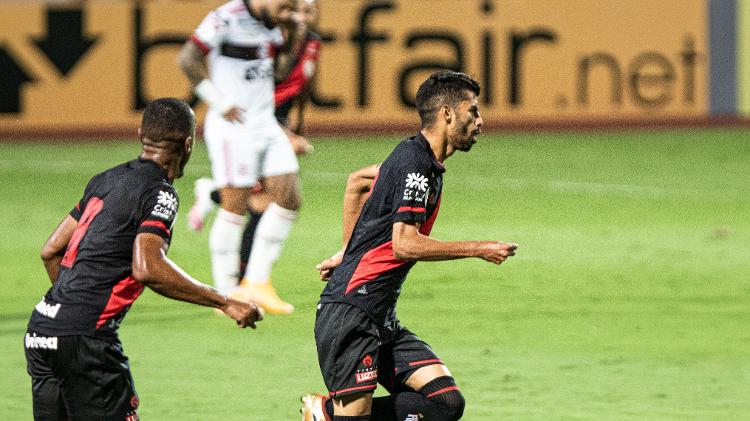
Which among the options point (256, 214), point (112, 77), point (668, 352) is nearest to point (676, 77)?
point (112, 77)

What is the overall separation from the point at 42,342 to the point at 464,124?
1.93m

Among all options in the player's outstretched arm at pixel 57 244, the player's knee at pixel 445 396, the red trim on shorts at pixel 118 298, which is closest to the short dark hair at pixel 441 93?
the player's knee at pixel 445 396

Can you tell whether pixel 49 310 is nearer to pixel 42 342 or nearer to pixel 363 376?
pixel 42 342

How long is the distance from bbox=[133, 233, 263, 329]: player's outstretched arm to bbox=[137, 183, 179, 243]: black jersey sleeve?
1.3 inches

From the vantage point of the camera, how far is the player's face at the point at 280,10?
11.2 m

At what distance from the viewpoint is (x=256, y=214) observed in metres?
12.6

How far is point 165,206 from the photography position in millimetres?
6148

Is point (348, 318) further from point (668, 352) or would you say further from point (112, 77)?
point (112, 77)

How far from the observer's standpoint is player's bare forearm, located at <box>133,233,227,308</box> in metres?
6.03

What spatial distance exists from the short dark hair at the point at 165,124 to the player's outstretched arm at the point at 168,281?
44cm

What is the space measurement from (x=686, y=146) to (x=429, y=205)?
1578 cm

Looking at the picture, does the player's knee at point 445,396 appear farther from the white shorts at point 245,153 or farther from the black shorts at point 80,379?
the white shorts at point 245,153

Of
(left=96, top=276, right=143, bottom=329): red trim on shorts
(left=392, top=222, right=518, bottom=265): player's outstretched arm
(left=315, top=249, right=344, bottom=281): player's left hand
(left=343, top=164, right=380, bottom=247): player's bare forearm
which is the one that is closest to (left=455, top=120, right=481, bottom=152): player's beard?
(left=392, top=222, right=518, bottom=265): player's outstretched arm

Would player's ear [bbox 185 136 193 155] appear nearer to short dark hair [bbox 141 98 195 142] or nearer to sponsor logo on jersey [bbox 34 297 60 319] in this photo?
short dark hair [bbox 141 98 195 142]
